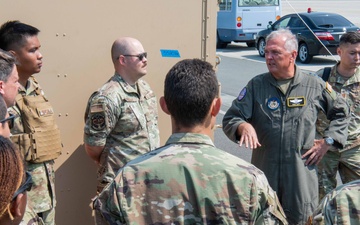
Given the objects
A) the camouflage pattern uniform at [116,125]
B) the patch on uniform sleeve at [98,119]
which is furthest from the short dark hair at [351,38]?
the patch on uniform sleeve at [98,119]

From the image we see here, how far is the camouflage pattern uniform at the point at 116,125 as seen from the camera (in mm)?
4273

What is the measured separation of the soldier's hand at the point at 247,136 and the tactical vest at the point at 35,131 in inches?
48.7

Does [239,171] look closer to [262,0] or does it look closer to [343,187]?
[343,187]

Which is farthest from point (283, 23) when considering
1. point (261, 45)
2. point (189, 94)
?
point (189, 94)

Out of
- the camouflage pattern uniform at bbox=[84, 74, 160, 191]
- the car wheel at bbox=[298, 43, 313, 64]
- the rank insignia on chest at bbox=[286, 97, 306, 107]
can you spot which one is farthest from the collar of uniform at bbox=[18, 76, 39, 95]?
the car wheel at bbox=[298, 43, 313, 64]

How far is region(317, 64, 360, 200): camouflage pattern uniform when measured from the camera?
5465 mm

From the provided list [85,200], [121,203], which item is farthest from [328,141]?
[121,203]

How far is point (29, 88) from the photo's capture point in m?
4.08

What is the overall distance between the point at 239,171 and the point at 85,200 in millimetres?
2604

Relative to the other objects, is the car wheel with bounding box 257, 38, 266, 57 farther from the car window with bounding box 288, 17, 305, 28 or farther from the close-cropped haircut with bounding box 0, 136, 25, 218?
the close-cropped haircut with bounding box 0, 136, 25, 218

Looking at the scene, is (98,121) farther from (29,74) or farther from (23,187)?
(23,187)

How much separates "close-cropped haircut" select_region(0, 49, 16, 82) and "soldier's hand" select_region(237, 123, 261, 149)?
56.4 inches

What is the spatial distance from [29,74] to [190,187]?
205 cm

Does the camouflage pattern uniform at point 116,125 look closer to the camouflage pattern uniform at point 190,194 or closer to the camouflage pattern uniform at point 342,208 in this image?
the camouflage pattern uniform at point 190,194
